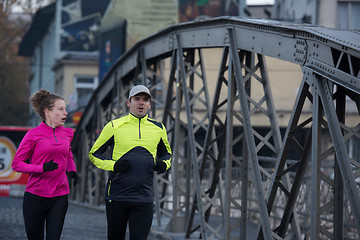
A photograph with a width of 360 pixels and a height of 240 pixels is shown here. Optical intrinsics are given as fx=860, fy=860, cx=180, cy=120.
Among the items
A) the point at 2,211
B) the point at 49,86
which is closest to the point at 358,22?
the point at 2,211

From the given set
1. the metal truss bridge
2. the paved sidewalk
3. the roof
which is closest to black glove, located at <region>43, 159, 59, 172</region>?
the metal truss bridge

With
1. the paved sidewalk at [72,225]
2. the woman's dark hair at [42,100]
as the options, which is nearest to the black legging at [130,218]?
the woman's dark hair at [42,100]

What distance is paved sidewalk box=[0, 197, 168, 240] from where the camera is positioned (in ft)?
40.0

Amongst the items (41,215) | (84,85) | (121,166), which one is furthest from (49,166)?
(84,85)

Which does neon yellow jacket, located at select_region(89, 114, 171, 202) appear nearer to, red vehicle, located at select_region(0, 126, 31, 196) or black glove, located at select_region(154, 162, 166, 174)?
black glove, located at select_region(154, 162, 166, 174)

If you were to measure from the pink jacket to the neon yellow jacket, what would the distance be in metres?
0.30

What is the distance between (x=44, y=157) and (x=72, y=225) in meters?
7.70

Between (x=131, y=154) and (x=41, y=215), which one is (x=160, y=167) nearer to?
(x=131, y=154)

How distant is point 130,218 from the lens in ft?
23.0

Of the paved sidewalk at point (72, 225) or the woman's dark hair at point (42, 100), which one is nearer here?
the woman's dark hair at point (42, 100)

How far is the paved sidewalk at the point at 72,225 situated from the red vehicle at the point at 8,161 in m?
6.48

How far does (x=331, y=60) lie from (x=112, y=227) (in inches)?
89.1

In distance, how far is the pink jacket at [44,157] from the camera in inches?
281

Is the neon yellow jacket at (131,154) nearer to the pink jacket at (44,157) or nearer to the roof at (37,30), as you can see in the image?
the pink jacket at (44,157)
